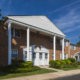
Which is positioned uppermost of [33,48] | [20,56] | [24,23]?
[24,23]

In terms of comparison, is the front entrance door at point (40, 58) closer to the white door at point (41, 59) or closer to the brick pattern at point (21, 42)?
the white door at point (41, 59)

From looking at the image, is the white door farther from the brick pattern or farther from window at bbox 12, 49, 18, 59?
window at bbox 12, 49, 18, 59

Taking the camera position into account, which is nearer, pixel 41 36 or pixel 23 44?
pixel 23 44

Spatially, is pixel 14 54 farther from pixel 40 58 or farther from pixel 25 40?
pixel 40 58

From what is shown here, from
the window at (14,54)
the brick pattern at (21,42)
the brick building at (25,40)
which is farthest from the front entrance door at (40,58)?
the window at (14,54)

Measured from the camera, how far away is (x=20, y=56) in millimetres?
17188

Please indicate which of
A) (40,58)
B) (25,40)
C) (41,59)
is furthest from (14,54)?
(41,59)

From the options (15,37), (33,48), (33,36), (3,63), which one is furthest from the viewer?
(33,36)

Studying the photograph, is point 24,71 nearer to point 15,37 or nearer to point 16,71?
point 16,71

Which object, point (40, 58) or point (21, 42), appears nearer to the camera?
point (21, 42)

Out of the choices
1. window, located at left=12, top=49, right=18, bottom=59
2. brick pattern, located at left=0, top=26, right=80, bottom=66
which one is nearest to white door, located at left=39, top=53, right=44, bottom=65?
brick pattern, located at left=0, top=26, right=80, bottom=66

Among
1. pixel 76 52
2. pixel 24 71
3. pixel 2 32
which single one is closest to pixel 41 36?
pixel 2 32

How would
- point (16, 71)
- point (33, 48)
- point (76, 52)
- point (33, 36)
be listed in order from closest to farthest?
point (16, 71) < point (33, 48) < point (33, 36) < point (76, 52)

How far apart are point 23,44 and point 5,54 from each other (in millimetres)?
3522
